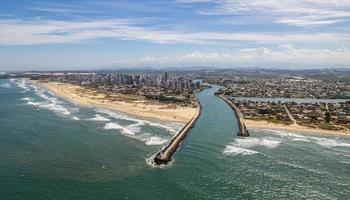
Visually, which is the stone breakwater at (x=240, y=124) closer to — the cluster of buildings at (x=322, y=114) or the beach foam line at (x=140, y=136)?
the cluster of buildings at (x=322, y=114)

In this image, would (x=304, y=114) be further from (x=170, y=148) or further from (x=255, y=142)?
(x=170, y=148)

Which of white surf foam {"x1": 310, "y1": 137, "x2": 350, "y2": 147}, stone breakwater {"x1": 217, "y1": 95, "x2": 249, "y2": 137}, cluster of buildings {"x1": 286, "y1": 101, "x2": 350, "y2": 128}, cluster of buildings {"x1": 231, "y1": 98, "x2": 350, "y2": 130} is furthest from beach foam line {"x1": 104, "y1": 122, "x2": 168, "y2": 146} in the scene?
cluster of buildings {"x1": 286, "y1": 101, "x2": 350, "y2": 128}

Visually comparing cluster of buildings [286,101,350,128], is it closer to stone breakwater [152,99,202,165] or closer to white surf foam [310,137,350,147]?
white surf foam [310,137,350,147]

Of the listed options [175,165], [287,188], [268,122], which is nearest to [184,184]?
[175,165]

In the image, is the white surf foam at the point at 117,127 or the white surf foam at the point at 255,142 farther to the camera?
the white surf foam at the point at 117,127

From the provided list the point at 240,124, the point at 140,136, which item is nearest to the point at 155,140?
the point at 140,136

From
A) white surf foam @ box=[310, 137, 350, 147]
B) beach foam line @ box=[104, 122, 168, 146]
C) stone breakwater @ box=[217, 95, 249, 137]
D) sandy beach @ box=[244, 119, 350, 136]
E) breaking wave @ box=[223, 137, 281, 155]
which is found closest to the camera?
breaking wave @ box=[223, 137, 281, 155]

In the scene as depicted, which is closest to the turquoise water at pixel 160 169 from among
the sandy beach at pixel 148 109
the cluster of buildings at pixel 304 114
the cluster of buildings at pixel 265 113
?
the sandy beach at pixel 148 109

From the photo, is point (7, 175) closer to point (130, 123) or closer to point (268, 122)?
point (130, 123)

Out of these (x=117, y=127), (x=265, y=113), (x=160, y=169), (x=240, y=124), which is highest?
(x=265, y=113)
